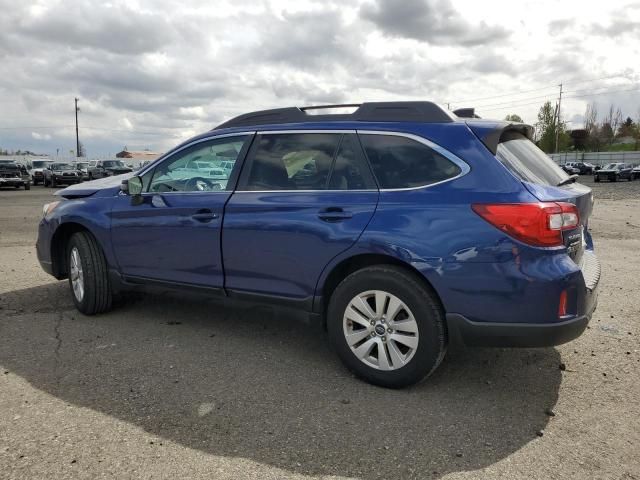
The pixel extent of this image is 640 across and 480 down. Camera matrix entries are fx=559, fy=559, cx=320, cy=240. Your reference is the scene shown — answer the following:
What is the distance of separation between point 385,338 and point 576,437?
1209 mm

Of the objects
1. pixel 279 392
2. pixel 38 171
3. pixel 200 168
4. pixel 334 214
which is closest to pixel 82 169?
pixel 38 171

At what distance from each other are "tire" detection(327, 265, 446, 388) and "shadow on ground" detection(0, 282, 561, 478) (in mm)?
153

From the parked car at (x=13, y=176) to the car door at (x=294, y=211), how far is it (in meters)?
31.7

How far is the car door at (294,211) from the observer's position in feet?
12.3

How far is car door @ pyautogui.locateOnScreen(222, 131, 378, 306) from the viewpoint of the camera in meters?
3.74

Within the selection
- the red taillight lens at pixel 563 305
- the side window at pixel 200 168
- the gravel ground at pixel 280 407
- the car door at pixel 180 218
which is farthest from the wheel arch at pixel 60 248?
the red taillight lens at pixel 563 305

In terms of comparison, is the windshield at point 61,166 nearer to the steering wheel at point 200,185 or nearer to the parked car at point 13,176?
the parked car at point 13,176

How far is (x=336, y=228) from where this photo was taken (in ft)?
12.2

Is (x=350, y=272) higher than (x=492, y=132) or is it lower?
lower

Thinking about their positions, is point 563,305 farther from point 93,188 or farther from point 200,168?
point 93,188

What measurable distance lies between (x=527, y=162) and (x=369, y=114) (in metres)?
1.10

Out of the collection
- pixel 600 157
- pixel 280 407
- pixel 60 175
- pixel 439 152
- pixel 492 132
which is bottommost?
pixel 280 407

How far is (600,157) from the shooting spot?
78062 millimetres

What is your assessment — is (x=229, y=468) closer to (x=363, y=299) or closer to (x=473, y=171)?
(x=363, y=299)
